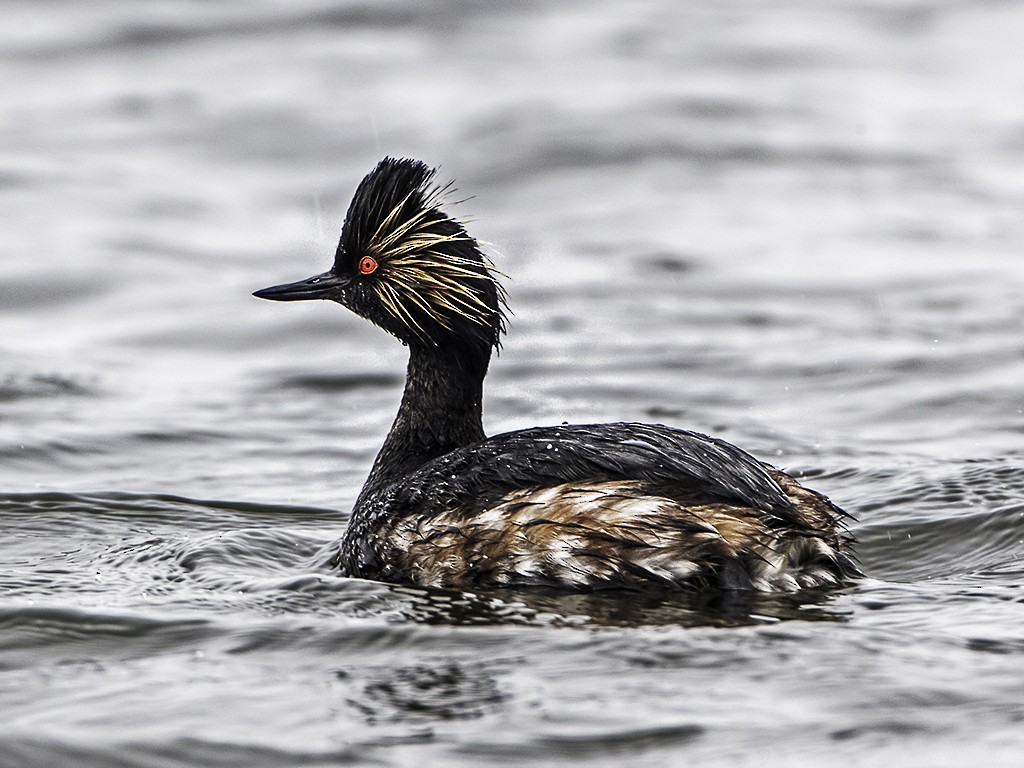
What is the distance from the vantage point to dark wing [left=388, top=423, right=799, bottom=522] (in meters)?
7.09

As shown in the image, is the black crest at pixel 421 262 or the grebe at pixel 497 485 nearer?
the grebe at pixel 497 485

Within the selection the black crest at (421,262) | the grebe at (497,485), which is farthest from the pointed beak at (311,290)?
the black crest at (421,262)

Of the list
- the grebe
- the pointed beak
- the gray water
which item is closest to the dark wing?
the grebe

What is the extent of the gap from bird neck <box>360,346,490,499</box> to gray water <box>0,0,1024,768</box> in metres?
0.62

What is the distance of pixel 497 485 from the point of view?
24.0 ft

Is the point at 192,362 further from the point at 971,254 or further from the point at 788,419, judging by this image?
the point at 971,254

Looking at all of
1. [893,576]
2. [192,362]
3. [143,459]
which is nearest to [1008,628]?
[893,576]

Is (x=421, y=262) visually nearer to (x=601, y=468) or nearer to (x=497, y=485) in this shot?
(x=497, y=485)

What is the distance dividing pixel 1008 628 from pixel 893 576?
4.28ft

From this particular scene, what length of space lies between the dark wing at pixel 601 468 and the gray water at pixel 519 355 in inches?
16.5

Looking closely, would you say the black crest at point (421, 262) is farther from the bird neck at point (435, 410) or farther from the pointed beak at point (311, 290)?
the pointed beak at point (311, 290)

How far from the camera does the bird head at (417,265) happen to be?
7.98m

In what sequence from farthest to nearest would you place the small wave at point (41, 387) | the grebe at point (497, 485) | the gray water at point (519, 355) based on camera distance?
the small wave at point (41, 387) → the grebe at point (497, 485) → the gray water at point (519, 355)

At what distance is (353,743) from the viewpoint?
5789mm
